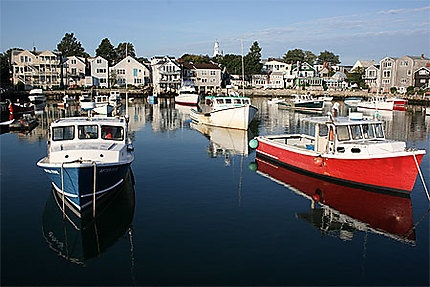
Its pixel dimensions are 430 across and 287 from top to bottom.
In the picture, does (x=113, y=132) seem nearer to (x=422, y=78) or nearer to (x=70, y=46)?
(x=422, y=78)

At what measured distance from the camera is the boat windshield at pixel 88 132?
16016mm

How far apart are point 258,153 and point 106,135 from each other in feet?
35.9

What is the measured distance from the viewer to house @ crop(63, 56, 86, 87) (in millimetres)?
102000

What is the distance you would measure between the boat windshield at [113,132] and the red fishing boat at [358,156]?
9318 millimetres

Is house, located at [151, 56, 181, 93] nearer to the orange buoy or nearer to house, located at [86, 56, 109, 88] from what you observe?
house, located at [86, 56, 109, 88]

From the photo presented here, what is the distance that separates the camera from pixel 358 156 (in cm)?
1689

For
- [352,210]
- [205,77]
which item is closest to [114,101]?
[205,77]

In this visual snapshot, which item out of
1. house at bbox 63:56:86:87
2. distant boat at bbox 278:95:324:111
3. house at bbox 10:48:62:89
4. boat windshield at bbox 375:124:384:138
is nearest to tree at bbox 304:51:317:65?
house at bbox 63:56:86:87

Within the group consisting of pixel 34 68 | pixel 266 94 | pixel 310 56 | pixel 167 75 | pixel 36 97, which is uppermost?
pixel 310 56

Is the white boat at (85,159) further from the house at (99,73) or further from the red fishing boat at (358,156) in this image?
the house at (99,73)

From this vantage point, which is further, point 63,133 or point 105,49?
point 105,49

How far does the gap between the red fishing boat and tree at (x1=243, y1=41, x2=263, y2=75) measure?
105 meters

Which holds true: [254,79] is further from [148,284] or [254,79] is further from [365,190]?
[148,284]

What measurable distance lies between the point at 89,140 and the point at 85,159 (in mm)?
2464
